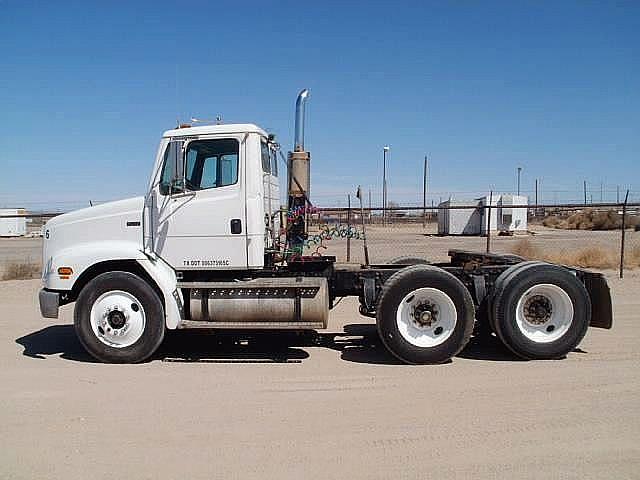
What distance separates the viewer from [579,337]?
675 cm

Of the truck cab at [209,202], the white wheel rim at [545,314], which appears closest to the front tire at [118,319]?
the truck cab at [209,202]

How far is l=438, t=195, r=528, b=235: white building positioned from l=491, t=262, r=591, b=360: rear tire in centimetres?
2800

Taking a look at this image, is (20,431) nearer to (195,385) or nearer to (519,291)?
(195,385)

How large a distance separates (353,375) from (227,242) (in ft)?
7.26

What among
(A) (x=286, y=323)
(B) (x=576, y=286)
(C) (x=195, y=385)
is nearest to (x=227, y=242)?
(A) (x=286, y=323)

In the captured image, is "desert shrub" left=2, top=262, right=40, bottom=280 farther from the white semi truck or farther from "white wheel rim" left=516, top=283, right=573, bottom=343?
"white wheel rim" left=516, top=283, right=573, bottom=343

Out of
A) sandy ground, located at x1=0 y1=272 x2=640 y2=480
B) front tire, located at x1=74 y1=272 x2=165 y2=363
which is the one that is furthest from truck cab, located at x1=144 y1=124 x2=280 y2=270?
sandy ground, located at x1=0 y1=272 x2=640 y2=480

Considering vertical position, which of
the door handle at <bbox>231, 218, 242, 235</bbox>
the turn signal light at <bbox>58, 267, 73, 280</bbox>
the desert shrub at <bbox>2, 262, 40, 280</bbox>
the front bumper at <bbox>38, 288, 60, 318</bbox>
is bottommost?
the desert shrub at <bbox>2, 262, 40, 280</bbox>

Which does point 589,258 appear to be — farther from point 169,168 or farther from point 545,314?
point 169,168

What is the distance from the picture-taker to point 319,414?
5.07 metres

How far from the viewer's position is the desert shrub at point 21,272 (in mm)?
15367

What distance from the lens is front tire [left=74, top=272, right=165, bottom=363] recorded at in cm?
675

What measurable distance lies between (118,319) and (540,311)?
17.2 feet

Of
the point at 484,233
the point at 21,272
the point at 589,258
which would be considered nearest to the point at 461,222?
the point at 484,233
